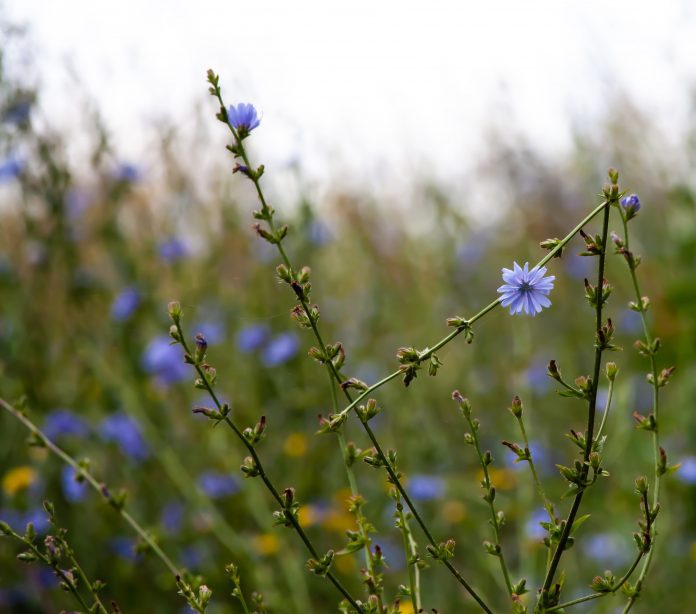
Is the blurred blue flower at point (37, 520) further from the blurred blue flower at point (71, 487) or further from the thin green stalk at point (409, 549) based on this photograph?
the thin green stalk at point (409, 549)

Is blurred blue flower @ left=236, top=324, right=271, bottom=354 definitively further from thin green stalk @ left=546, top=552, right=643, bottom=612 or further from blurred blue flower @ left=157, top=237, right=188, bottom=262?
thin green stalk @ left=546, top=552, right=643, bottom=612

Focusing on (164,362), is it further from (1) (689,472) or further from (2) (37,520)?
(1) (689,472)

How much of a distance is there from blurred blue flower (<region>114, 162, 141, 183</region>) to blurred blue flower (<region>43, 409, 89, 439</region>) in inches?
34.4

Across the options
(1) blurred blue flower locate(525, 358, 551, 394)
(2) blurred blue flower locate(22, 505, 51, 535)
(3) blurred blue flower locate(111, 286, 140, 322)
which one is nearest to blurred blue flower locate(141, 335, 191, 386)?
(3) blurred blue flower locate(111, 286, 140, 322)

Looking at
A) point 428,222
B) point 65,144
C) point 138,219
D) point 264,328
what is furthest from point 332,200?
point 65,144

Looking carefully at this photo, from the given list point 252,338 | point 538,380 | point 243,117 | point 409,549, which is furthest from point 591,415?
point 538,380

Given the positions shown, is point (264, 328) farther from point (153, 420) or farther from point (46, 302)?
point (46, 302)

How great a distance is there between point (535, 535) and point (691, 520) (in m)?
0.59

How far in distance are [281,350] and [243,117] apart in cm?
189

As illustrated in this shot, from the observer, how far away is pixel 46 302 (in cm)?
288

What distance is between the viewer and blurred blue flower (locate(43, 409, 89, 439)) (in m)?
2.47

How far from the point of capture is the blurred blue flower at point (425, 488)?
2525mm

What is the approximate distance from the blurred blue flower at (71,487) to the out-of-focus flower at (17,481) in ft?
0.29

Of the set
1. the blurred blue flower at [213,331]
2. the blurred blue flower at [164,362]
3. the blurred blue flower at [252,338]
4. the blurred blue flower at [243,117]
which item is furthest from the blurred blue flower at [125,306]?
the blurred blue flower at [243,117]
